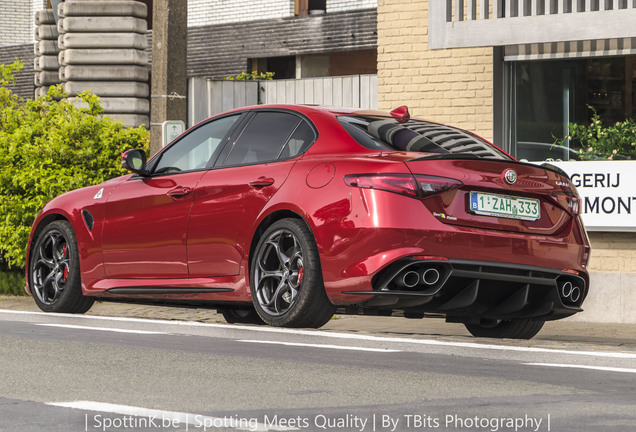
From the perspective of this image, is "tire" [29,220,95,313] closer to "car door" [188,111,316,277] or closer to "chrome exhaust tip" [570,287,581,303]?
"car door" [188,111,316,277]

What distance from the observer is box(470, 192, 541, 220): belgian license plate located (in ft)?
25.3

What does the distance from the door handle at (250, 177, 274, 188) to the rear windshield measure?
58 centimetres

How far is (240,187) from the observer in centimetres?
848

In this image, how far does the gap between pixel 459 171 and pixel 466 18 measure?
6882 millimetres

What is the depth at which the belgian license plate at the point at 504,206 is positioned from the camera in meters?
7.70

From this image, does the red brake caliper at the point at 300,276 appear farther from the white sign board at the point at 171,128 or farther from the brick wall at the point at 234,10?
the brick wall at the point at 234,10

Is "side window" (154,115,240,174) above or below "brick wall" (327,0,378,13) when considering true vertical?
below

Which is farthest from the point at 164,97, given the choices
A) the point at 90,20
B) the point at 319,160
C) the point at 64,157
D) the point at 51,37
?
the point at 51,37

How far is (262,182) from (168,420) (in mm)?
3375

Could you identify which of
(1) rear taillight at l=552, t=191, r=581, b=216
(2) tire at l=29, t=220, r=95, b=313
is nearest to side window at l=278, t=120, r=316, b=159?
(1) rear taillight at l=552, t=191, r=581, b=216

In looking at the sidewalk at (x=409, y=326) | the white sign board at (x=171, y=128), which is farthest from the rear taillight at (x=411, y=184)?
the white sign board at (x=171, y=128)

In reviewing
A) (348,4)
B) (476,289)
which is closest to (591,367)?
(476,289)

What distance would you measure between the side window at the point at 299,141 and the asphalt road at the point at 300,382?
1149mm

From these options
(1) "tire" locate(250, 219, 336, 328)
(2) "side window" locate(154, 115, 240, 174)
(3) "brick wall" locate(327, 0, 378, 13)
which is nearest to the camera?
(1) "tire" locate(250, 219, 336, 328)
